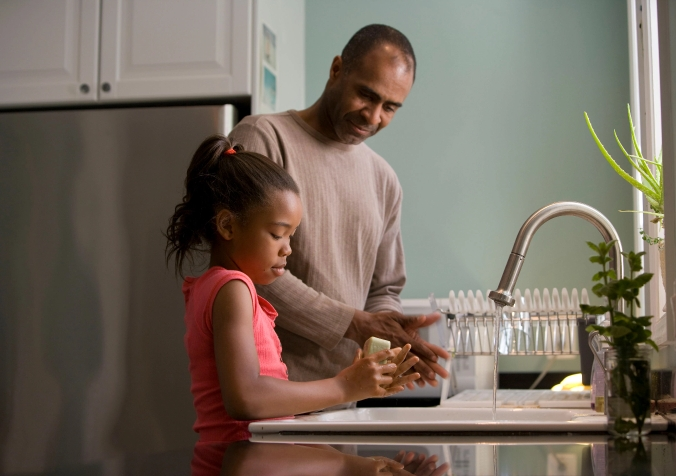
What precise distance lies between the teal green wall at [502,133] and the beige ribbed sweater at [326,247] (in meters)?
0.95

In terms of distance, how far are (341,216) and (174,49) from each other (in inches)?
37.3

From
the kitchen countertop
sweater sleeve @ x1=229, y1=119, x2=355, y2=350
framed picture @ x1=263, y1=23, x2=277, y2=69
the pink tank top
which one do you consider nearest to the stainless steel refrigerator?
framed picture @ x1=263, y1=23, x2=277, y2=69

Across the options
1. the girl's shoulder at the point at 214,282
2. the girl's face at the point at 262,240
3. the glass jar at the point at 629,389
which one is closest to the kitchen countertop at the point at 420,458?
the glass jar at the point at 629,389

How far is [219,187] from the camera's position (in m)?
1.10

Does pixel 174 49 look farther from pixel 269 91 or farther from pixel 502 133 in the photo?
pixel 502 133

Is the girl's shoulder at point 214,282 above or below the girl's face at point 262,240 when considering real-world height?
below

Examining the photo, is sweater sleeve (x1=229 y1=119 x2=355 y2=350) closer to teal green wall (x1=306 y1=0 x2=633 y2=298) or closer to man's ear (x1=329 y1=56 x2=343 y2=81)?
man's ear (x1=329 y1=56 x2=343 y2=81)

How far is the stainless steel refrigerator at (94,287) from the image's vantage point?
2.10m

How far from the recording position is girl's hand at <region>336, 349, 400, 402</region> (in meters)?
0.95

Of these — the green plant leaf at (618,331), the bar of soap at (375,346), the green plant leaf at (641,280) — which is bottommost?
the bar of soap at (375,346)

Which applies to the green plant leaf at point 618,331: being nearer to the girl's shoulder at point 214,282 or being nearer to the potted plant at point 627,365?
the potted plant at point 627,365

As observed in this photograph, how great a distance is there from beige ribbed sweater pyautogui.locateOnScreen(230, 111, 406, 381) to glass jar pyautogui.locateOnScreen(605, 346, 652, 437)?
0.71 m

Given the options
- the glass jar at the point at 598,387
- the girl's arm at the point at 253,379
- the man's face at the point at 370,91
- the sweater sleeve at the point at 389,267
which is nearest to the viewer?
the girl's arm at the point at 253,379

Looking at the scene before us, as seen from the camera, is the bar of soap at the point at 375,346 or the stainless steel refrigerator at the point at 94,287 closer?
the bar of soap at the point at 375,346
